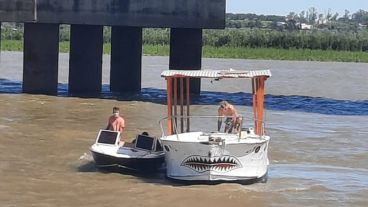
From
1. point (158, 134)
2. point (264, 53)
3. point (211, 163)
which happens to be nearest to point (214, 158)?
point (211, 163)

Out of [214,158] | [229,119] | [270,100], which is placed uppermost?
[229,119]

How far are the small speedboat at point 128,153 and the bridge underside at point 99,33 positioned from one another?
2195 cm

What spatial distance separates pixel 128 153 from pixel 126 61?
92.3 feet

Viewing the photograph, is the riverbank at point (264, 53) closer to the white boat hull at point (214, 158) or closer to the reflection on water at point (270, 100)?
the reflection on water at point (270, 100)

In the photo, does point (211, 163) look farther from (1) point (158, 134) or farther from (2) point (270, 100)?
(2) point (270, 100)

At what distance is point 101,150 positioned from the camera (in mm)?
24234

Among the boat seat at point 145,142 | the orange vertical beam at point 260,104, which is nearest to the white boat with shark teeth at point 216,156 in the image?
the orange vertical beam at point 260,104

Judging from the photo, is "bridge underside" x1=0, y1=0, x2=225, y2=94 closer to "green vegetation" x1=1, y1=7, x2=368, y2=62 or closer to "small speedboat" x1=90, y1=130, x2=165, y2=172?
"small speedboat" x1=90, y1=130, x2=165, y2=172

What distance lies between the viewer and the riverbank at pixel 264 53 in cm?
10231

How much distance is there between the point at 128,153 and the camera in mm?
24188

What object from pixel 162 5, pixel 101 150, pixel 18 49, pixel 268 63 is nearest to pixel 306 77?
pixel 268 63

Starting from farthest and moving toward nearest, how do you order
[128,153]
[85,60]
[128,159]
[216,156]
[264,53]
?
[264,53] < [85,60] < [128,153] < [128,159] < [216,156]

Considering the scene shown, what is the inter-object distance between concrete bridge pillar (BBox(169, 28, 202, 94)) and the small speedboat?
26474mm

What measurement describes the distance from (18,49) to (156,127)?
233 feet
